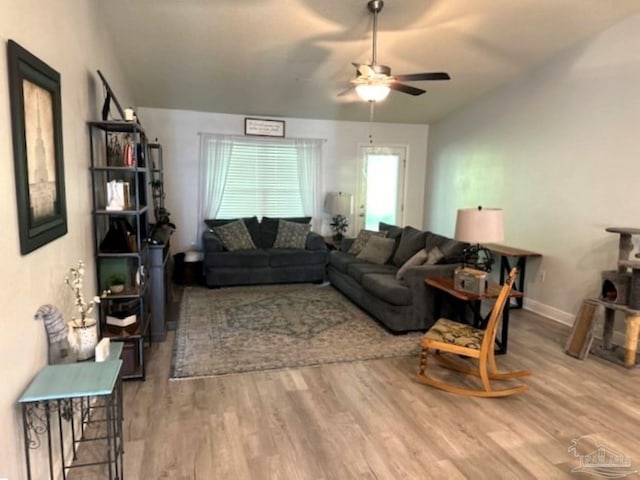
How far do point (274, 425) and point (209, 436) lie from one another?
39cm

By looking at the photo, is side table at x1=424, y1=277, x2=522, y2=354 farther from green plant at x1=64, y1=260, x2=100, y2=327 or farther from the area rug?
green plant at x1=64, y1=260, x2=100, y2=327

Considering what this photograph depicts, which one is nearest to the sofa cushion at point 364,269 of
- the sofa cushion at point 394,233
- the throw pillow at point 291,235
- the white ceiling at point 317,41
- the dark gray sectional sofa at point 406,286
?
the dark gray sectional sofa at point 406,286

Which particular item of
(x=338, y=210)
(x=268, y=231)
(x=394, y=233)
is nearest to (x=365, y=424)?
(x=394, y=233)

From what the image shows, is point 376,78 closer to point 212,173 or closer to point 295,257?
point 295,257

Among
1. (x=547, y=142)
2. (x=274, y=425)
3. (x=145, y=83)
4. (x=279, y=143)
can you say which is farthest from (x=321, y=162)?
(x=274, y=425)

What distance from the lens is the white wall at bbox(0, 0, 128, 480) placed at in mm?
1565

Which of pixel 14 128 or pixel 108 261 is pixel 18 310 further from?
pixel 108 261

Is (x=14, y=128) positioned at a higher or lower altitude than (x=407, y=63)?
lower

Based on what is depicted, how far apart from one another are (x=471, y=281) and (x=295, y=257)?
296 centimetres

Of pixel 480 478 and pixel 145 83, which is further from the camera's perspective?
pixel 145 83

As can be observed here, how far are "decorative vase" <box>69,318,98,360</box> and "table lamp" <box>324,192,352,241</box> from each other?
486cm

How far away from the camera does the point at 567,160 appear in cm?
459

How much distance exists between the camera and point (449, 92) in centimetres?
580

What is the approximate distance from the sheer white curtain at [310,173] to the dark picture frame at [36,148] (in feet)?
15.8
